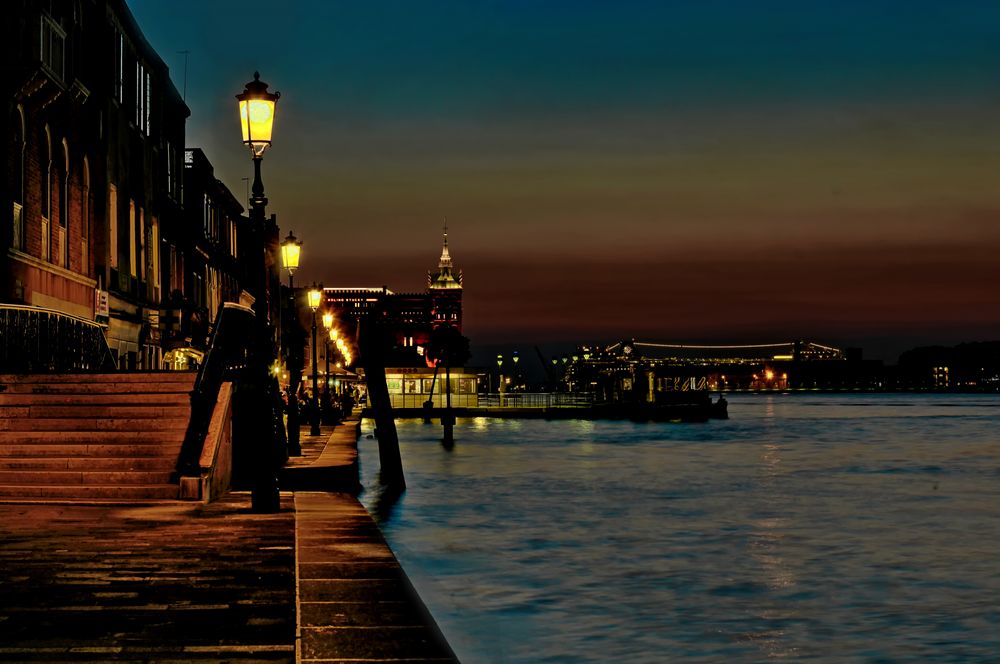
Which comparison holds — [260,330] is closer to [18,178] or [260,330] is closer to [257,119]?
[257,119]

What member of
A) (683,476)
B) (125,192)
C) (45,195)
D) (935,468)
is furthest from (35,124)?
(935,468)

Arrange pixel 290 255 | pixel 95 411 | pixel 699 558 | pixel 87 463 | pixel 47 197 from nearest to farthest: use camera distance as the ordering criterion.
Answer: pixel 87 463, pixel 95 411, pixel 699 558, pixel 47 197, pixel 290 255

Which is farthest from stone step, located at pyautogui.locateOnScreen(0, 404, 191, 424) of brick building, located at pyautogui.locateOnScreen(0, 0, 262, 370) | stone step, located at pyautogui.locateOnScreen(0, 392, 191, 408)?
brick building, located at pyautogui.locateOnScreen(0, 0, 262, 370)

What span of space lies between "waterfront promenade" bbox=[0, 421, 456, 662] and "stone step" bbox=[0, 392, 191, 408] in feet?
14.9

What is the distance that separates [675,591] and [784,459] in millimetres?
49715

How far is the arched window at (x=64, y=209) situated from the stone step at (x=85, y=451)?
45.1 ft

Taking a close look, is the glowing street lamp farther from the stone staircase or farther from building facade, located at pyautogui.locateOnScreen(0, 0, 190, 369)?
building facade, located at pyautogui.locateOnScreen(0, 0, 190, 369)

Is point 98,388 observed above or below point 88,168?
below

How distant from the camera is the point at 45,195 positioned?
101 ft

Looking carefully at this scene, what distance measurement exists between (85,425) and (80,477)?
199 cm

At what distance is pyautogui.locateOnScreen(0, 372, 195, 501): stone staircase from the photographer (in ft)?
59.3

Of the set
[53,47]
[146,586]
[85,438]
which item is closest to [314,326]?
[53,47]

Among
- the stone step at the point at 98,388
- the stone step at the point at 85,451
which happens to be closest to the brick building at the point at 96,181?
the stone step at the point at 98,388

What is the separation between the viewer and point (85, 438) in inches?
777
